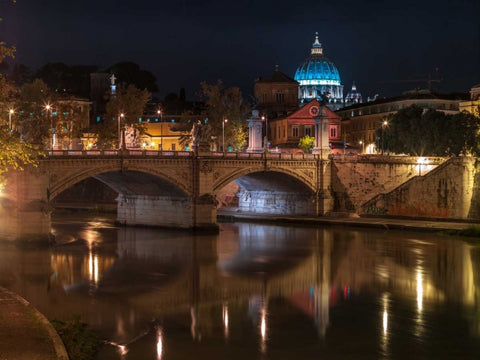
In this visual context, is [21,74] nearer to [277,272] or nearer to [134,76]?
[134,76]

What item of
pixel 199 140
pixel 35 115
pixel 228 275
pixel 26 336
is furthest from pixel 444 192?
pixel 26 336

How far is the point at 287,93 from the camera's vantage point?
362ft

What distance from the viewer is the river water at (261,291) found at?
82.0 feet

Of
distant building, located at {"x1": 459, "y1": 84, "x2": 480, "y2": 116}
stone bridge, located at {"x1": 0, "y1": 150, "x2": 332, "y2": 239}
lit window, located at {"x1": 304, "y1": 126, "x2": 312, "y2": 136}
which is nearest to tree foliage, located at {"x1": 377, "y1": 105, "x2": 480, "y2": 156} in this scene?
stone bridge, located at {"x1": 0, "y1": 150, "x2": 332, "y2": 239}

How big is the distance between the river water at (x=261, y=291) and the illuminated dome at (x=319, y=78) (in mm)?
115023

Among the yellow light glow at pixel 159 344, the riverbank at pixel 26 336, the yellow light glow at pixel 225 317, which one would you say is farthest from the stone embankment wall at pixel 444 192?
the riverbank at pixel 26 336

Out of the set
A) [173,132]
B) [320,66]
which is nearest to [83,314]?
[173,132]

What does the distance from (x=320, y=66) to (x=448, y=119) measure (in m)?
101

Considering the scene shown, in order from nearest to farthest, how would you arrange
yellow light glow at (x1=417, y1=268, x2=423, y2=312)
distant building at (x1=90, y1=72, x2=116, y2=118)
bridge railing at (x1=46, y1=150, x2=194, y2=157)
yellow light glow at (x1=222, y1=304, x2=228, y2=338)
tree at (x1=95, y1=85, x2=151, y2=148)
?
yellow light glow at (x1=222, y1=304, x2=228, y2=338) < yellow light glow at (x1=417, y1=268, x2=423, y2=312) < bridge railing at (x1=46, y1=150, x2=194, y2=157) < tree at (x1=95, y1=85, x2=151, y2=148) < distant building at (x1=90, y1=72, x2=116, y2=118)

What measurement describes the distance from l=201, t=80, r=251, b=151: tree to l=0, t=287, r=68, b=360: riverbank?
187 feet

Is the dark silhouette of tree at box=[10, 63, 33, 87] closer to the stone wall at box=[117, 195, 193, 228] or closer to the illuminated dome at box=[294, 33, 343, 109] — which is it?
the stone wall at box=[117, 195, 193, 228]

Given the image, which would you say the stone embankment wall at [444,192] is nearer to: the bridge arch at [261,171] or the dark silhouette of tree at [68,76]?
the bridge arch at [261,171]

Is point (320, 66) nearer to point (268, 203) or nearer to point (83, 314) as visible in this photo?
point (268, 203)

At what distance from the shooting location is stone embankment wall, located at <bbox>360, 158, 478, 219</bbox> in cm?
5806
